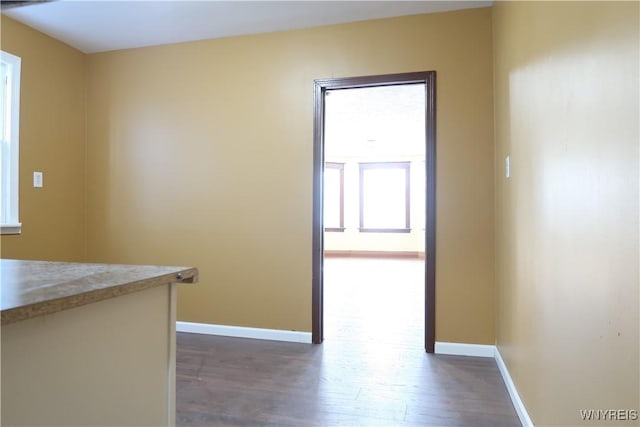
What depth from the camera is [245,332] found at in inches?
120

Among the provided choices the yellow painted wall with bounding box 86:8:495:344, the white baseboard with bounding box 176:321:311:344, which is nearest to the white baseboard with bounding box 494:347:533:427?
the yellow painted wall with bounding box 86:8:495:344

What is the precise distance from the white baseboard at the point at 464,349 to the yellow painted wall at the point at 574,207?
66cm

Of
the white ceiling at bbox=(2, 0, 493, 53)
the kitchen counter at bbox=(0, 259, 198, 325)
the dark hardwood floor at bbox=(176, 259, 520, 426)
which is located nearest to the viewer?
the kitchen counter at bbox=(0, 259, 198, 325)

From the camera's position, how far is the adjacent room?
2.94 feet

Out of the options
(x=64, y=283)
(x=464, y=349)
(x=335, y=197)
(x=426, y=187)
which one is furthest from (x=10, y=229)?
(x=335, y=197)

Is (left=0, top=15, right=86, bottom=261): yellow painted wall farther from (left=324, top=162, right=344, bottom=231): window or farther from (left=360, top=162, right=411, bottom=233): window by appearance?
(left=360, top=162, right=411, bottom=233): window

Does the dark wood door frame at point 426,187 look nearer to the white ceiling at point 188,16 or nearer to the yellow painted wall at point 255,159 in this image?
the yellow painted wall at point 255,159

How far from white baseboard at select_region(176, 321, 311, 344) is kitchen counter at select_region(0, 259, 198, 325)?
6.65 feet

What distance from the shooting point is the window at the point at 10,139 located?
284 cm

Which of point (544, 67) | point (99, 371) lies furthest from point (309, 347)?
point (544, 67)

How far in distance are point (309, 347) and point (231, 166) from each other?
1.59 metres

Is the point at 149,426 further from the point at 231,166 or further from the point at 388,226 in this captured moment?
the point at 388,226

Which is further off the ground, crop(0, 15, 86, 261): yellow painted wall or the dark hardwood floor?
crop(0, 15, 86, 261): yellow painted wall

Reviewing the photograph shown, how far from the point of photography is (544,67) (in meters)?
1.46
